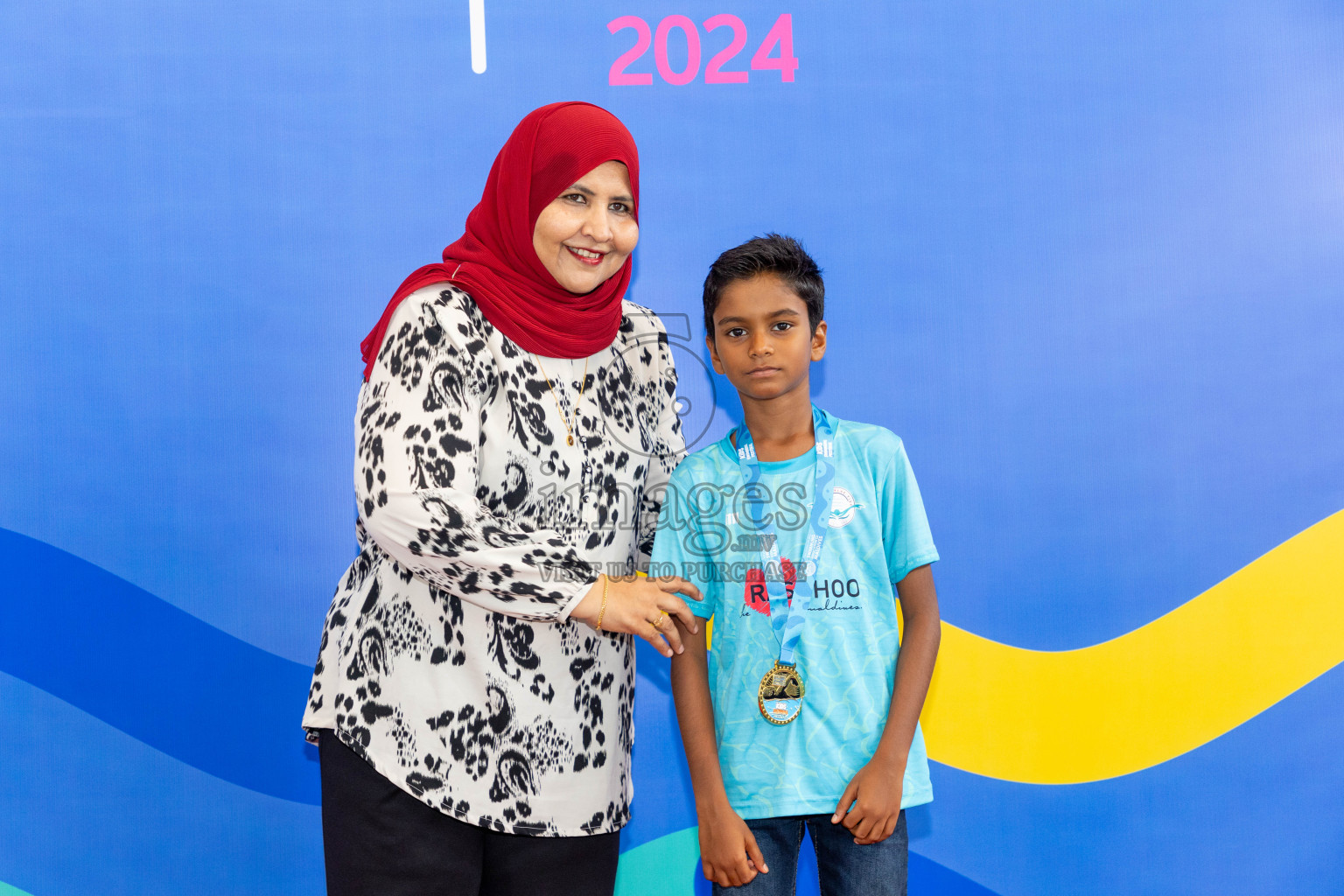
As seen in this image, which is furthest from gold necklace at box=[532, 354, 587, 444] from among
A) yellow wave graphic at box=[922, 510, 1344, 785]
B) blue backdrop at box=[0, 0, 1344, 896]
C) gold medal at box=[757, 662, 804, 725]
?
yellow wave graphic at box=[922, 510, 1344, 785]

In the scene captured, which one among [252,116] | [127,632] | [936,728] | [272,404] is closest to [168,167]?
[252,116]

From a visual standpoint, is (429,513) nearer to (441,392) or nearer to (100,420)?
(441,392)

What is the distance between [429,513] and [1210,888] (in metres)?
2.17

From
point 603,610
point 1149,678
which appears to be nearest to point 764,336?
point 603,610

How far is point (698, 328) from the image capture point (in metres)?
2.30

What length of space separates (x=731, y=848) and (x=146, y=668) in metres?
1.53

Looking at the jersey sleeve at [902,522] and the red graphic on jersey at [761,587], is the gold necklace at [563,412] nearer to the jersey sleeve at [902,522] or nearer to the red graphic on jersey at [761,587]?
the red graphic on jersey at [761,587]

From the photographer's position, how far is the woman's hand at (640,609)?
1280 millimetres

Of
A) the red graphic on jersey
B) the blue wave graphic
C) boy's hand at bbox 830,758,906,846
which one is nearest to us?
boy's hand at bbox 830,758,906,846

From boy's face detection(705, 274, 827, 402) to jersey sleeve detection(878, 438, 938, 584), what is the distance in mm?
214

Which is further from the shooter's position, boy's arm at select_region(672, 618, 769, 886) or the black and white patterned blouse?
boy's arm at select_region(672, 618, 769, 886)

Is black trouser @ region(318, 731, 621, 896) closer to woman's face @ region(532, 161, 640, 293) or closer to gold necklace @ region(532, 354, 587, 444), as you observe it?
gold necklace @ region(532, 354, 587, 444)

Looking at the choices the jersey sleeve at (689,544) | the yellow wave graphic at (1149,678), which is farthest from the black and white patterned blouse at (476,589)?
the yellow wave graphic at (1149,678)

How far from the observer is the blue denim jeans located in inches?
55.6
